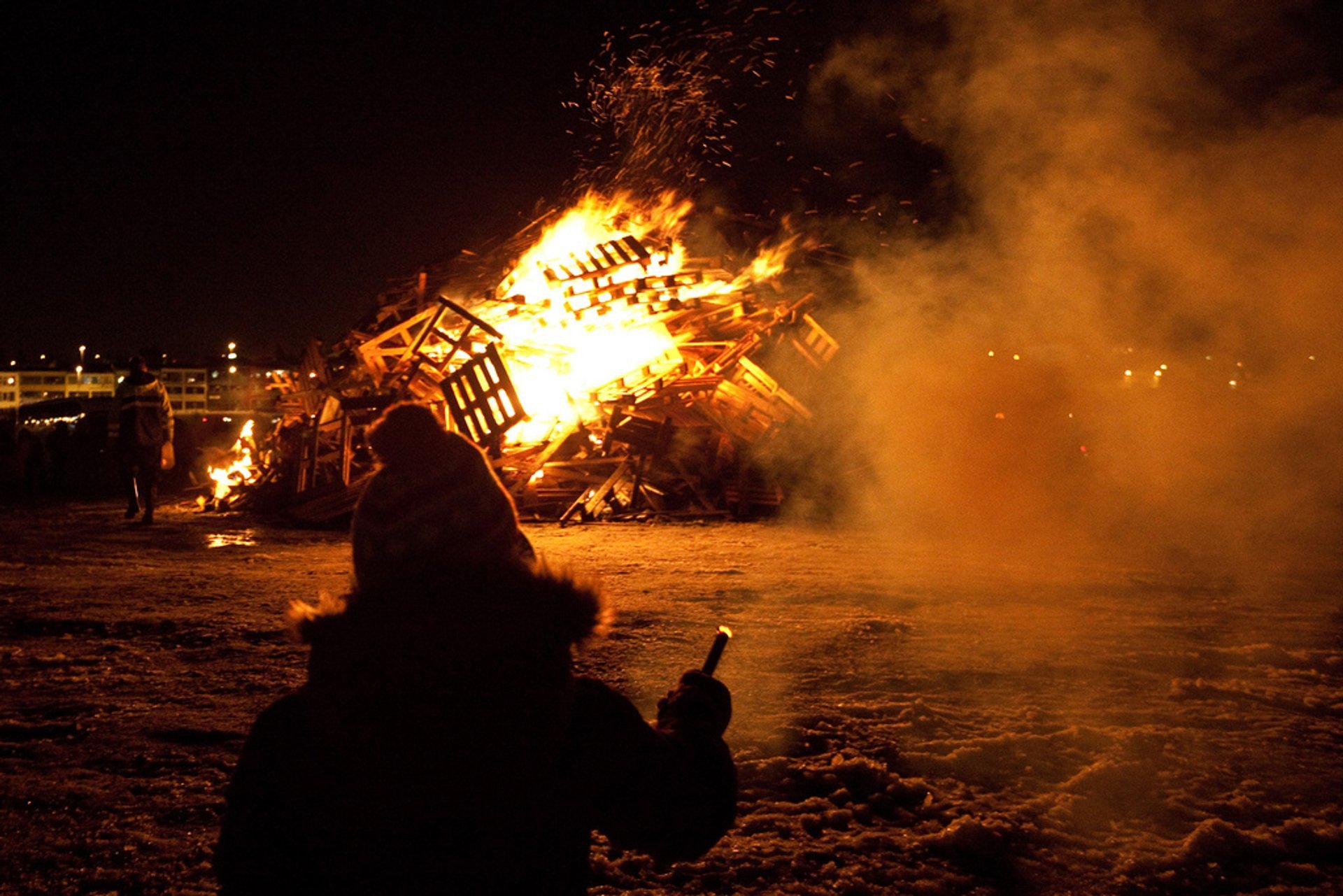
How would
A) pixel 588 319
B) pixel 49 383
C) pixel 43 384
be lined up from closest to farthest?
pixel 588 319
pixel 43 384
pixel 49 383

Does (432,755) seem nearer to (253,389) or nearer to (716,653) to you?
(716,653)

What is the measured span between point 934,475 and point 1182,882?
1048 centimetres

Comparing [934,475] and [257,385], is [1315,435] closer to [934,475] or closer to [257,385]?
[934,475]

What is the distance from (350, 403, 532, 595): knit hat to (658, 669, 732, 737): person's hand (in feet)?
1.51

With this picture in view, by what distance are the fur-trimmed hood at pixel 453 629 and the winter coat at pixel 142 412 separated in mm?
10418

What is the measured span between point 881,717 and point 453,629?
3.57 m

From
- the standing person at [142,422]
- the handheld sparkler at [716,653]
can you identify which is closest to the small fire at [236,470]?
the standing person at [142,422]

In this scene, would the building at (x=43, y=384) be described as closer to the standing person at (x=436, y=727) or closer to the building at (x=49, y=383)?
the building at (x=49, y=383)

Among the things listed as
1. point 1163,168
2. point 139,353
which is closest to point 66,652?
point 139,353

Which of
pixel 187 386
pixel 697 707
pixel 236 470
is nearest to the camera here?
pixel 697 707

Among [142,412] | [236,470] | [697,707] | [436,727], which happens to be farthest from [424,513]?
[236,470]

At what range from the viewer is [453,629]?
1251mm

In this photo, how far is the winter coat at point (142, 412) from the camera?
10141 millimetres

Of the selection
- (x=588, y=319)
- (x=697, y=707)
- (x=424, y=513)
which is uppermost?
(x=588, y=319)
